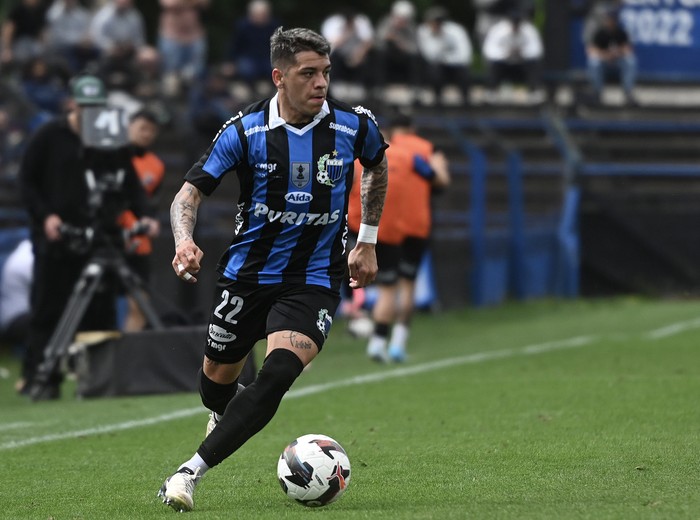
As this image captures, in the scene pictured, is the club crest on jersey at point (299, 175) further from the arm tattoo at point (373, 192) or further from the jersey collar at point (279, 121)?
the arm tattoo at point (373, 192)

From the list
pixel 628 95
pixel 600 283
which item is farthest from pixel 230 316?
pixel 628 95

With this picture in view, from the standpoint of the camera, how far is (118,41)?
21.4 m

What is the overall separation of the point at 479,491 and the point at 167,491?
139 centimetres

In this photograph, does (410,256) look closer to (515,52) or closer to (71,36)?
(71,36)

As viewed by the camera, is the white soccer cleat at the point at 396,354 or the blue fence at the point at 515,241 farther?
the blue fence at the point at 515,241

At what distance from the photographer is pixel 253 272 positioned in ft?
22.9

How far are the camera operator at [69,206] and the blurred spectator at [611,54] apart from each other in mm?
13302

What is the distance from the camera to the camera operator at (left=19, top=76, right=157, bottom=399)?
38.6 feet

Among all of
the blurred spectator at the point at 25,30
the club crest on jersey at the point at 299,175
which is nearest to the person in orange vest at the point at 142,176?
the club crest on jersey at the point at 299,175

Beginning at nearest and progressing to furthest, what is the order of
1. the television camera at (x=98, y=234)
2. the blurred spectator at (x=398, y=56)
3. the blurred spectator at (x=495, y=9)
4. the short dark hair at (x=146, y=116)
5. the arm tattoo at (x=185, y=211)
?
1. the arm tattoo at (x=185, y=211)
2. the television camera at (x=98, y=234)
3. the short dark hair at (x=146, y=116)
4. the blurred spectator at (x=398, y=56)
5. the blurred spectator at (x=495, y=9)

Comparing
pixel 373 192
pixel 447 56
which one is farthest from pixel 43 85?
pixel 373 192

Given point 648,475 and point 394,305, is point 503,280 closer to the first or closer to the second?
point 394,305

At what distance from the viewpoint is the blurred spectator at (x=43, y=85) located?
19328 millimetres

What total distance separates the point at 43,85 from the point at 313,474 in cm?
1401
